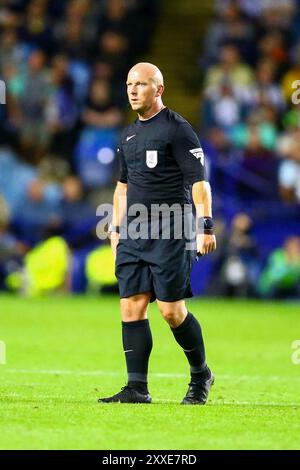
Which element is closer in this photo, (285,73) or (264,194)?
(264,194)

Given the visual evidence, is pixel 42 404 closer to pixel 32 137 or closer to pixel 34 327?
pixel 34 327

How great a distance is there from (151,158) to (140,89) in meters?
0.49

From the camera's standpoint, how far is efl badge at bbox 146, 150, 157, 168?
8.73 m

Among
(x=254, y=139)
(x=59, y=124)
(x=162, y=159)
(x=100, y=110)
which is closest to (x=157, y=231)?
(x=162, y=159)

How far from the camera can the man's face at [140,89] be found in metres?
8.60

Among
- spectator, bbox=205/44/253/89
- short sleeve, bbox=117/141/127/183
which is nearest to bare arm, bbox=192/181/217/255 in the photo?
short sleeve, bbox=117/141/127/183

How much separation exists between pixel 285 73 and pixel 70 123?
13.9 feet

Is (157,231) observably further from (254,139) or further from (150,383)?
(254,139)

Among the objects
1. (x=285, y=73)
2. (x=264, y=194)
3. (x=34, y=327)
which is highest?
(x=285, y=73)

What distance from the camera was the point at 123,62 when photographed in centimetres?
2423

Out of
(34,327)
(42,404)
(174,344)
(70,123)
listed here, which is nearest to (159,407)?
(42,404)

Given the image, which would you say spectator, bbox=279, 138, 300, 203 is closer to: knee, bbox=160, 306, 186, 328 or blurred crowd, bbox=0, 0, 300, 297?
blurred crowd, bbox=0, 0, 300, 297

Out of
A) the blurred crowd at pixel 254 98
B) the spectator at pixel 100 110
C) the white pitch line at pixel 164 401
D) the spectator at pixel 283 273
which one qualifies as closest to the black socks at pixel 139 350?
the white pitch line at pixel 164 401

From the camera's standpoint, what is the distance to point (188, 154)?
338 inches
